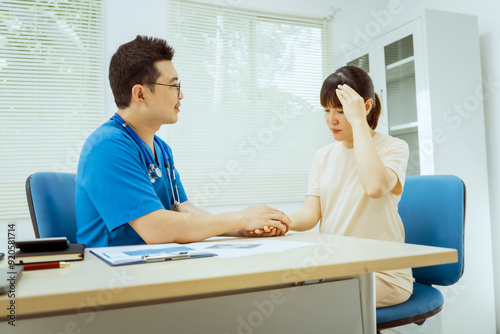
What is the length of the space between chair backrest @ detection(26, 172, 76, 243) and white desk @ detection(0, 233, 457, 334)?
49 cm

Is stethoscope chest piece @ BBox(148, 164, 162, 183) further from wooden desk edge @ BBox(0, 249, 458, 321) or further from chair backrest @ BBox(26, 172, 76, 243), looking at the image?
wooden desk edge @ BBox(0, 249, 458, 321)

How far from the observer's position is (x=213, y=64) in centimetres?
339

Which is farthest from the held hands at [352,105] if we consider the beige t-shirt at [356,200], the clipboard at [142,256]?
the clipboard at [142,256]

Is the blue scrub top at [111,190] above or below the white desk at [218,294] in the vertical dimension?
above

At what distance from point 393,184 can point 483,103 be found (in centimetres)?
183

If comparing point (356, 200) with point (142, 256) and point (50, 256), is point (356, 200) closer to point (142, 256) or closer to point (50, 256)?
point (142, 256)

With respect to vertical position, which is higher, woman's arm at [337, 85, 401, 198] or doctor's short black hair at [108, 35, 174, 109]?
doctor's short black hair at [108, 35, 174, 109]

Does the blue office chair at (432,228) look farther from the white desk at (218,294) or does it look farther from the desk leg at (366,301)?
the white desk at (218,294)

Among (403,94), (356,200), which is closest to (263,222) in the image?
(356,200)

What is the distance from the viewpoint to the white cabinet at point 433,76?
268 cm

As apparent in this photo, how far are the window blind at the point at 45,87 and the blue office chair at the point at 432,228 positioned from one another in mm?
Answer: 2315

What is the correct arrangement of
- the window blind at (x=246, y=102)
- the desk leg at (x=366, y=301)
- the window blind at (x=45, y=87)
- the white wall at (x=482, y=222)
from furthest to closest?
the window blind at (x=246, y=102) < the window blind at (x=45, y=87) < the white wall at (x=482, y=222) < the desk leg at (x=366, y=301)

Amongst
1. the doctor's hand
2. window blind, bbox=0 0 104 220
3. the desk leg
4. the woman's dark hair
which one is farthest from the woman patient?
window blind, bbox=0 0 104 220

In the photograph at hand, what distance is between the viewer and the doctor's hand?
1213 millimetres
